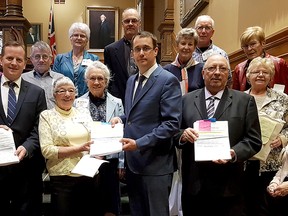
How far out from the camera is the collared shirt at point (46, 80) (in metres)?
3.38

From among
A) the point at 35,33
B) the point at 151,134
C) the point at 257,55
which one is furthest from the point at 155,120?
the point at 35,33

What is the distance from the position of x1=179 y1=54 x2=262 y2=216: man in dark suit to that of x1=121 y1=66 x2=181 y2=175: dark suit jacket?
112mm

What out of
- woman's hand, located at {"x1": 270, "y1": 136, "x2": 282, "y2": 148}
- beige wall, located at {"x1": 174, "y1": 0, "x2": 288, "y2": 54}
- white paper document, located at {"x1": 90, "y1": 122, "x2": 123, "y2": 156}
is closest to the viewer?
white paper document, located at {"x1": 90, "y1": 122, "x2": 123, "y2": 156}

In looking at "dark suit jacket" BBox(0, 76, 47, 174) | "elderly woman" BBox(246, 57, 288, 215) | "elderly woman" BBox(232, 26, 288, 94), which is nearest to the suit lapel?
"elderly woman" BBox(246, 57, 288, 215)

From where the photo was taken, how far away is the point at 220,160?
2373 millimetres

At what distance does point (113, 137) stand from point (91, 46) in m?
9.40

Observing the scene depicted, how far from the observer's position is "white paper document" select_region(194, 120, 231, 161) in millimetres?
2369

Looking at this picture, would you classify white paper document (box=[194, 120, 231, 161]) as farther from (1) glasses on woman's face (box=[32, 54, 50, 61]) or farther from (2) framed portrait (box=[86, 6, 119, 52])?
(2) framed portrait (box=[86, 6, 119, 52])

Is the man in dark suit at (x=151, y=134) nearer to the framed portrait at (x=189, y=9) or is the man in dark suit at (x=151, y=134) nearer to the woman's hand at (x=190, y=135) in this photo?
the woman's hand at (x=190, y=135)

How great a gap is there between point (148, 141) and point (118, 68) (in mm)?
1442

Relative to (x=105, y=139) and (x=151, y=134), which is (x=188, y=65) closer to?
(x=151, y=134)

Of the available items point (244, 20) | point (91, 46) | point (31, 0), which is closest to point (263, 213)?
point (244, 20)

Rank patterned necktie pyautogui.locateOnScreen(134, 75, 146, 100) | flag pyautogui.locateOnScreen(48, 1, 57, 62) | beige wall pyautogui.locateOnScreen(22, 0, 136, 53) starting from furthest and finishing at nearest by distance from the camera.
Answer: beige wall pyautogui.locateOnScreen(22, 0, 136, 53), flag pyautogui.locateOnScreen(48, 1, 57, 62), patterned necktie pyautogui.locateOnScreen(134, 75, 146, 100)

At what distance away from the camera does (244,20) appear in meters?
4.66
